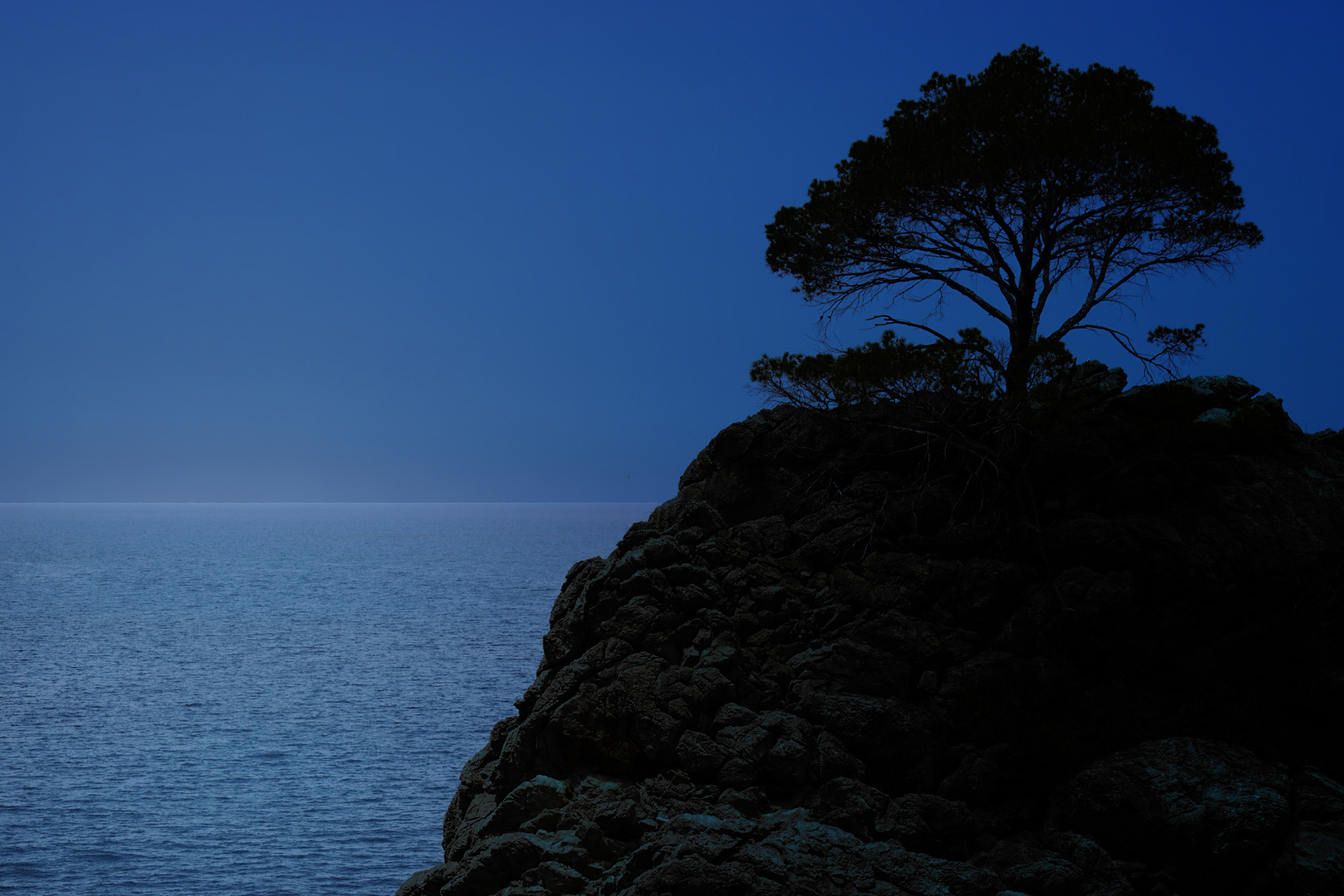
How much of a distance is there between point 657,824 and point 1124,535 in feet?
40.3

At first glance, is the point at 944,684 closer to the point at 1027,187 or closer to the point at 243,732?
the point at 1027,187

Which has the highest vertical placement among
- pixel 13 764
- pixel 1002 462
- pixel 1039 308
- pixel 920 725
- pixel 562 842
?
pixel 1039 308

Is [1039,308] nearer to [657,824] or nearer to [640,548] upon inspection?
[640,548]

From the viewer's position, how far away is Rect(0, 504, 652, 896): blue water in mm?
43188

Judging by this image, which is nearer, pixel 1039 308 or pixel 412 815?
pixel 1039 308

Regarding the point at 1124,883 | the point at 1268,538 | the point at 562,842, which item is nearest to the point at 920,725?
the point at 1124,883

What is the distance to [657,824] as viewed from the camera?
582 inches

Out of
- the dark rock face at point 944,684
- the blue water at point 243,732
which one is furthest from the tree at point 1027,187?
the blue water at point 243,732

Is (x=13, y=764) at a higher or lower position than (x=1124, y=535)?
lower

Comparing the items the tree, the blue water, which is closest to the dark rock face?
the tree

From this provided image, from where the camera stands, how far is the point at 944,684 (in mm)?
17297

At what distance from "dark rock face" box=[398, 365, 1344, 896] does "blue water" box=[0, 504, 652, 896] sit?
28670 mm

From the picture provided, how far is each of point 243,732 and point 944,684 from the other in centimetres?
6308

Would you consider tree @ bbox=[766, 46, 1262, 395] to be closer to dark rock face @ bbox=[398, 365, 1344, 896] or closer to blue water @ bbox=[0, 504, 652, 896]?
dark rock face @ bbox=[398, 365, 1344, 896]
